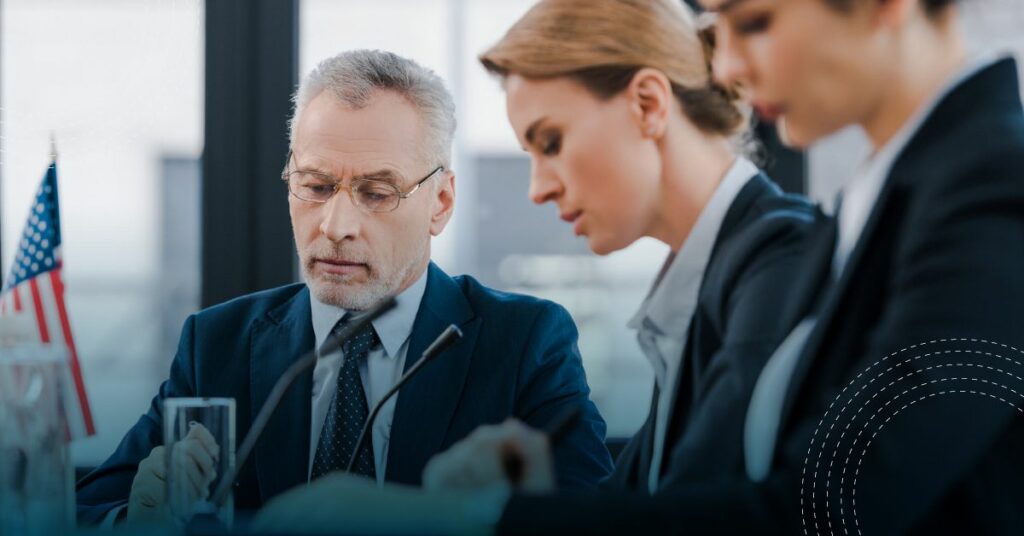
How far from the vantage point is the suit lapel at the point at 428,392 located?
1.49 metres

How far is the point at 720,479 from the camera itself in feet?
3.50

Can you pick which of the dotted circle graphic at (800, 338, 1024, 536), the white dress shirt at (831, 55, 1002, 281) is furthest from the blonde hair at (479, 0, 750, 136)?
the dotted circle graphic at (800, 338, 1024, 536)

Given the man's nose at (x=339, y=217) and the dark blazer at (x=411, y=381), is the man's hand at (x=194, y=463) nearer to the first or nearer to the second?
the dark blazer at (x=411, y=381)

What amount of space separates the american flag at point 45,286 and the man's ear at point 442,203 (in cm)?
59

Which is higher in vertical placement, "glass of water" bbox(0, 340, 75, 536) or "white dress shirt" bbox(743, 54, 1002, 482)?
"white dress shirt" bbox(743, 54, 1002, 482)

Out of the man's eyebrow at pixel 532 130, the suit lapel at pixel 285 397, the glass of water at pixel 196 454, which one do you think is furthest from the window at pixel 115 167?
the man's eyebrow at pixel 532 130

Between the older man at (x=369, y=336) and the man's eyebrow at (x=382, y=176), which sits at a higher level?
the man's eyebrow at (x=382, y=176)

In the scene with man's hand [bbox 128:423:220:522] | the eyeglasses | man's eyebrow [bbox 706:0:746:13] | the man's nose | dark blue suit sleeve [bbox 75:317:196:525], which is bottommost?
dark blue suit sleeve [bbox 75:317:196:525]

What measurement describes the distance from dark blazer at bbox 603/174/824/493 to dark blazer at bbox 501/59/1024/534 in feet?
0.21

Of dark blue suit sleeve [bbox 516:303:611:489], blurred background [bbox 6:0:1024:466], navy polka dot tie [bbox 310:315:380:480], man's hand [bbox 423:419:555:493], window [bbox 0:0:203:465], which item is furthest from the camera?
window [bbox 0:0:203:465]

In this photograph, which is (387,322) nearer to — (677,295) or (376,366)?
(376,366)

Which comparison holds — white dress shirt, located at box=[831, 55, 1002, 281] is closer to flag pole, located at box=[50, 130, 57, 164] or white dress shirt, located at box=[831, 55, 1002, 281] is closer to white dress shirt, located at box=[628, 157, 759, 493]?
white dress shirt, located at box=[628, 157, 759, 493]

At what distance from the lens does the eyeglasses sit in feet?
4.96

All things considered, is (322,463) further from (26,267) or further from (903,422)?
(903,422)
